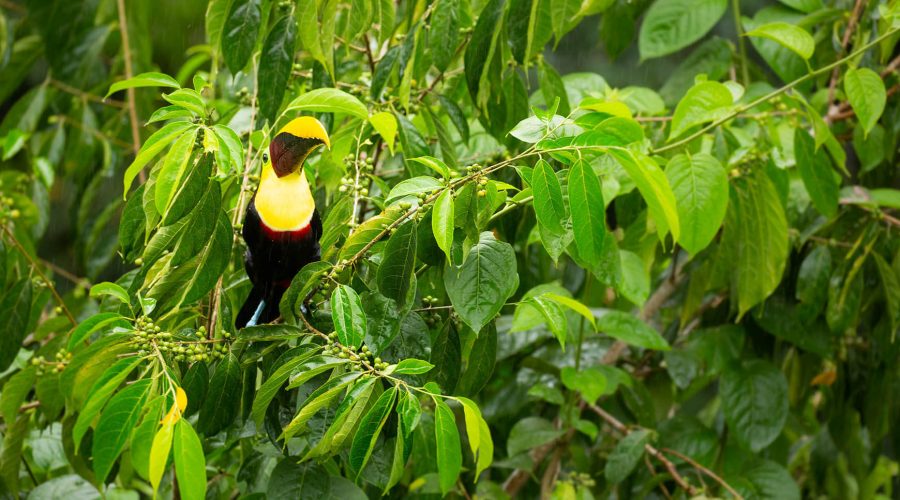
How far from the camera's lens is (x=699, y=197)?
3.21 ft

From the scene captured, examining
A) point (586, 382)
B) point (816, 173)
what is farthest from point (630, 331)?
point (816, 173)

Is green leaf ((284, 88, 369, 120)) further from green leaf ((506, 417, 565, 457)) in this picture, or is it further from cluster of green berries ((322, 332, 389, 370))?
green leaf ((506, 417, 565, 457))

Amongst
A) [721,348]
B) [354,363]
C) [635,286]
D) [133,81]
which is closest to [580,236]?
[354,363]

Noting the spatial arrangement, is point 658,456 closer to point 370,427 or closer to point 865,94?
point 865,94

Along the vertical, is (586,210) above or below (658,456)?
above

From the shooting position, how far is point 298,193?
0.82 m

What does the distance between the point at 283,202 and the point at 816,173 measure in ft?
2.30

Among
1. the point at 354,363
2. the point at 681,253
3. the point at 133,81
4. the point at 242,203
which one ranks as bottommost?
the point at 681,253

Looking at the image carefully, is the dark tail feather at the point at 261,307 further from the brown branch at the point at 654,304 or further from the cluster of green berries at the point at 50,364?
the brown branch at the point at 654,304

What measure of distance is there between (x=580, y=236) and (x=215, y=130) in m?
0.29

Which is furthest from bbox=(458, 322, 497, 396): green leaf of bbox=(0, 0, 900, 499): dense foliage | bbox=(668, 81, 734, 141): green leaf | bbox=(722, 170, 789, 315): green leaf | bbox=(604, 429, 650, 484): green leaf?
bbox=(604, 429, 650, 484): green leaf

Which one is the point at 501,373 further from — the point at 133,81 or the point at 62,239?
the point at 62,239

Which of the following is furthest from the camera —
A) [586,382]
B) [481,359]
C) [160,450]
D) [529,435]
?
[529,435]

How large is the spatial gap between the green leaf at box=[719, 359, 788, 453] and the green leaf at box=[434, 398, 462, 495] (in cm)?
85
